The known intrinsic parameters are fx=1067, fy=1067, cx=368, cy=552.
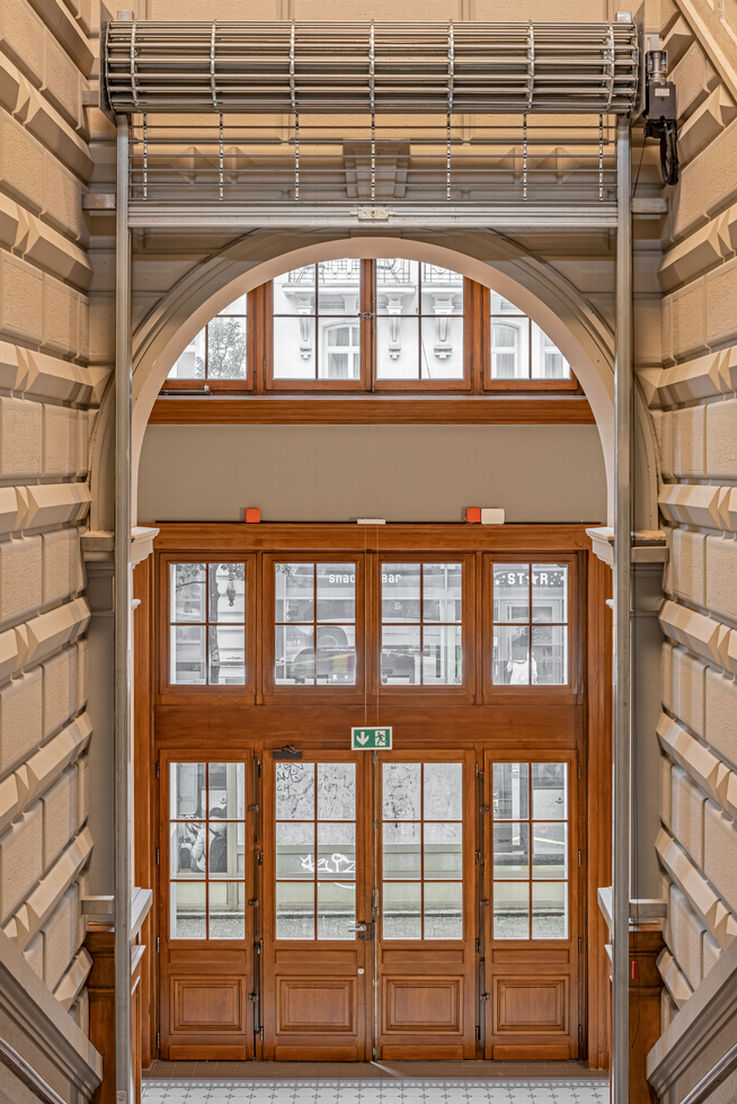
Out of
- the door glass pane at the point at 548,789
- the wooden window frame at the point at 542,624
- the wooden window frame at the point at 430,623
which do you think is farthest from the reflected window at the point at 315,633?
the door glass pane at the point at 548,789

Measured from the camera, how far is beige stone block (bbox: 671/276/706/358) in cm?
308

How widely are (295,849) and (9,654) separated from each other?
16.0 feet

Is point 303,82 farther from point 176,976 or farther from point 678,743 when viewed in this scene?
point 176,976

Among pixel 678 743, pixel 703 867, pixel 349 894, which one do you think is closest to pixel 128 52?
pixel 678 743

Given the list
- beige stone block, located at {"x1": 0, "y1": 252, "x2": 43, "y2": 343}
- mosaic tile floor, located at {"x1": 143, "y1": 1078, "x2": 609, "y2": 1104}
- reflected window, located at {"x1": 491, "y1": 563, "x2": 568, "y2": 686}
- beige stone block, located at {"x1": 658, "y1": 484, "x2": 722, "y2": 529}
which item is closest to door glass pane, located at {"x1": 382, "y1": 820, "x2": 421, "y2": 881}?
reflected window, located at {"x1": 491, "y1": 563, "x2": 568, "y2": 686}

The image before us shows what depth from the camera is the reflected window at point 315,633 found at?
7230 mm

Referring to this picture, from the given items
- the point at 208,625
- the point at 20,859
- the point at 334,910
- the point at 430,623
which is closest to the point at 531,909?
the point at 334,910

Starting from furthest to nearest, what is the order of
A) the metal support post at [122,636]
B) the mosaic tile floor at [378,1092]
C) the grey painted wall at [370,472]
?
the grey painted wall at [370,472]
the mosaic tile floor at [378,1092]
the metal support post at [122,636]

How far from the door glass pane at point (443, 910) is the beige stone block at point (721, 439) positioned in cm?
488

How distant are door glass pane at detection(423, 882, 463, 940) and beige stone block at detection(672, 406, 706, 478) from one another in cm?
463

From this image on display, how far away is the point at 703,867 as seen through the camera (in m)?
3.06

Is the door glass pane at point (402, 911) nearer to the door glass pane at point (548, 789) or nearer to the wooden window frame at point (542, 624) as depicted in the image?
the door glass pane at point (548, 789)

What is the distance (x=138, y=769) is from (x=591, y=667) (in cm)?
306

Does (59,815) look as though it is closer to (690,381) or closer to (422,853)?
(690,381)
